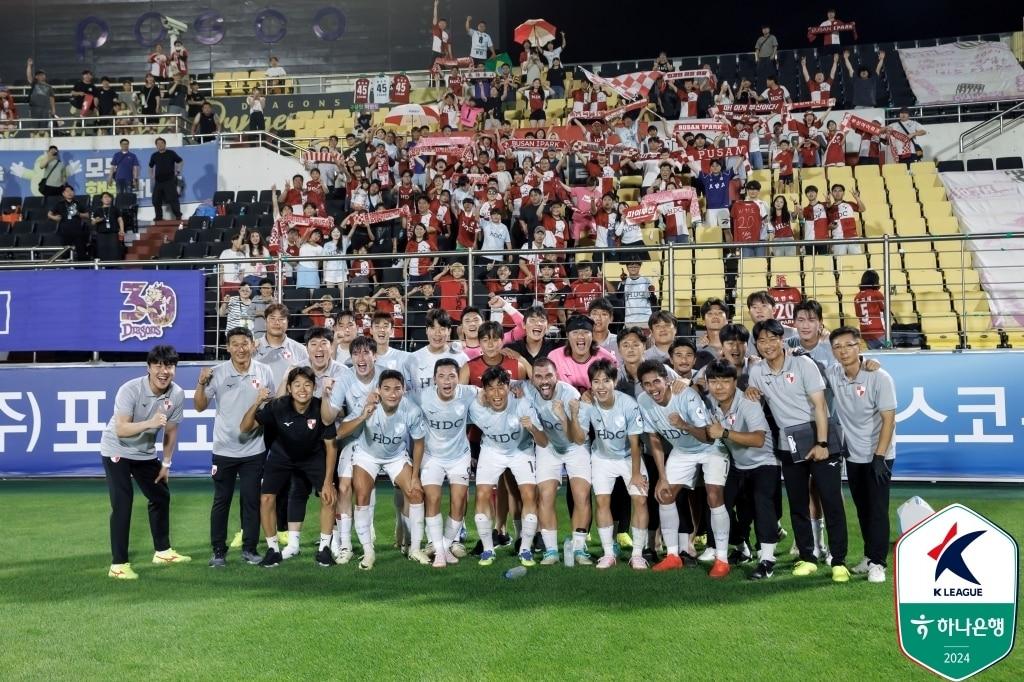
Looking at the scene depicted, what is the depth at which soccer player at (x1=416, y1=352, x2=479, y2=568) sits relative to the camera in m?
8.44

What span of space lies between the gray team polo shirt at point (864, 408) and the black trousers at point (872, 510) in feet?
0.40

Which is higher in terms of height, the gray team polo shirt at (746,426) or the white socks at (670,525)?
the gray team polo shirt at (746,426)

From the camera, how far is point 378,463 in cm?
861

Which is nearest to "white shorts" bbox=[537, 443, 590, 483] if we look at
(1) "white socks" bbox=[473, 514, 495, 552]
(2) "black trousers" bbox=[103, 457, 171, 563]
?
(1) "white socks" bbox=[473, 514, 495, 552]

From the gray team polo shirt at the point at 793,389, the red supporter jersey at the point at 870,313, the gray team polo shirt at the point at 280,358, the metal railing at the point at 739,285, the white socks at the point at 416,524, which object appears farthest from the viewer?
the metal railing at the point at 739,285

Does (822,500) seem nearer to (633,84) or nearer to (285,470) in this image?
(285,470)

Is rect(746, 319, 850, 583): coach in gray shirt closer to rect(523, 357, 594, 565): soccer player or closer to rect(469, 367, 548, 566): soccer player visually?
rect(523, 357, 594, 565): soccer player

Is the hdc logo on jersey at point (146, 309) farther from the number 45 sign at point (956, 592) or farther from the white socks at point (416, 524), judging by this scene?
the number 45 sign at point (956, 592)

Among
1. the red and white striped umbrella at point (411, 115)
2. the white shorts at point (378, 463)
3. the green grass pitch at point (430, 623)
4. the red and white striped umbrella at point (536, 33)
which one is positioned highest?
the red and white striped umbrella at point (536, 33)

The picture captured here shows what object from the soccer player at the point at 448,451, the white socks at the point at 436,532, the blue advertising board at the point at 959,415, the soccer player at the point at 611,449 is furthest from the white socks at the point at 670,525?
the blue advertising board at the point at 959,415

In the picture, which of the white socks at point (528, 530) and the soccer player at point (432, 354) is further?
the soccer player at point (432, 354)

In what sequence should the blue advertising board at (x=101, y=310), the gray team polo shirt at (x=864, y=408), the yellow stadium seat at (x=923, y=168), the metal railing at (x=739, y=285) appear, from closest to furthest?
the gray team polo shirt at (x=864, y=408)
the metal railing at (x=739, y=285)
the blue advertising board at (x=101, y=310)
the yellow stadium seat at (x=923, y=168)

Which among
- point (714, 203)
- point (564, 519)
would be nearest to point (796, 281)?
point (714, 203)

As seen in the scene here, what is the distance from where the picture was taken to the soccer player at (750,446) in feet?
25.2
